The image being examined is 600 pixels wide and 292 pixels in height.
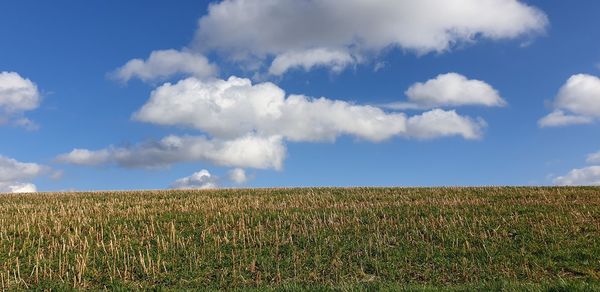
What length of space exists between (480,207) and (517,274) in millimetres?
12843

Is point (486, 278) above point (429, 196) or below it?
below

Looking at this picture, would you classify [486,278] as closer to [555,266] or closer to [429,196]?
[555,266]

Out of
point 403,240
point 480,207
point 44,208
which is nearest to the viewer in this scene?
point 403,240

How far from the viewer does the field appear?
62.2 feet

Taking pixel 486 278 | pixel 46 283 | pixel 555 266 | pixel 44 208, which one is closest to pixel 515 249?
pixel 555 266

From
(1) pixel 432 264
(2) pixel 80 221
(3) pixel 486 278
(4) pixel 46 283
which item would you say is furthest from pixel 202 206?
(3) pixel 486 278

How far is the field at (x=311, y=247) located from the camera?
746 inches

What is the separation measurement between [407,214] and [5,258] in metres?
21.1

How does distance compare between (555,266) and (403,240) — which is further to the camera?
(403,240)

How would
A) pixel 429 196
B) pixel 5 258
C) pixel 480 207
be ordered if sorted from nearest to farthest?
pixel 5 258, pixel 480 207, pixel 429 196

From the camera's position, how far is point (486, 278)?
19203 mm

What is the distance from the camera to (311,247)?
22.7 m

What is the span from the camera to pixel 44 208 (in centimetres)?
3659

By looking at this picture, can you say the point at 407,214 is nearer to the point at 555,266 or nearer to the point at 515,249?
the point at 515,249
